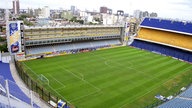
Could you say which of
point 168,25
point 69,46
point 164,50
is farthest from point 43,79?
point 168,25

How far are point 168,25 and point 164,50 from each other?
8.92m

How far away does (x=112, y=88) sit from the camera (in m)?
28.6

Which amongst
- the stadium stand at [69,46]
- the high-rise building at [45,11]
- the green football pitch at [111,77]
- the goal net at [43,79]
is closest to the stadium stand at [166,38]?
the green football pitch at [111,77]

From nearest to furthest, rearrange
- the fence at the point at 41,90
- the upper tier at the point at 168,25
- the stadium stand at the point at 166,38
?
the fence at the point at 41,90
the stadium stand at the point at 166,38
the upper tier at the point at 168,25

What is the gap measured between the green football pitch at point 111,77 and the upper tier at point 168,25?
1169cm

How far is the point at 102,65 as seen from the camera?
39.3 metres

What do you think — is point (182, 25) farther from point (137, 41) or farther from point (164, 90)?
point (164, 90)

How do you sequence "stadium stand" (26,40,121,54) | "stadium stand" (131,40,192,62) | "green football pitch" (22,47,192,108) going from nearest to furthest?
"green football pitch" (22,47,192,108) → "stadium stand" (26,40,121,54) → "stadium stand" (131,40,192,62)

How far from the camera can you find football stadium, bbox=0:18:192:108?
2500 cm

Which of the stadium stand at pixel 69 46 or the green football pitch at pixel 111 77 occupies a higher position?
the stadium stand at pixel 69 46

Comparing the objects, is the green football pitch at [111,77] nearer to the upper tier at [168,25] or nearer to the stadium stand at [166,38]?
the stadium stand at [166,38]

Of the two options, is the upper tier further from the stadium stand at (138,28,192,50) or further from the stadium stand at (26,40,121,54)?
the stadium stand at (26,40,121,54)

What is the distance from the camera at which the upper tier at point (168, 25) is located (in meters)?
54.6

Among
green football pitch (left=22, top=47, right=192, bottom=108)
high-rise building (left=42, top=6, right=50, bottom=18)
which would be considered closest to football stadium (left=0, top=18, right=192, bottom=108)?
green football pitch (left=22, top=47, right=192, bottom=108)
